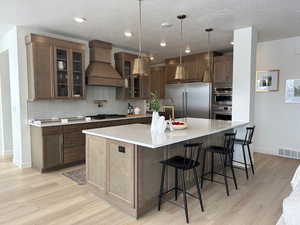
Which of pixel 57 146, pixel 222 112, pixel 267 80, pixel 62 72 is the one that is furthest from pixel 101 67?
pixel 267 80

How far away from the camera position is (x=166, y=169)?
107 inches

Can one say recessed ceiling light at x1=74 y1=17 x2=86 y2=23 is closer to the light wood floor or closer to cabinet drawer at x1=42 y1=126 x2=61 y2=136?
cabinet drawer at x1=42 y1=126 x2=61 y2=136

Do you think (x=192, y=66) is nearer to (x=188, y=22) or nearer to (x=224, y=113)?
(x=224, y=113)

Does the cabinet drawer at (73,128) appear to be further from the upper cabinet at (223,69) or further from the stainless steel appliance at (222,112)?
the upper cabinet at (223,69)

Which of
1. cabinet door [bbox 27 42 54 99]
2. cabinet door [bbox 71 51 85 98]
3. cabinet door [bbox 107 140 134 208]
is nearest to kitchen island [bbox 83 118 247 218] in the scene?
cabinet door [bbox 107 140 134 208]

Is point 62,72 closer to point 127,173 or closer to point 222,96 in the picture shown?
point 127,173

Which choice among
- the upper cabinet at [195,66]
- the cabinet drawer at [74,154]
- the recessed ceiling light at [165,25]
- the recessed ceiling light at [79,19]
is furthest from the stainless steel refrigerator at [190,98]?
the recessed ceiling light at [79,19]

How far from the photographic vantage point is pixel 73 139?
13.5 ft

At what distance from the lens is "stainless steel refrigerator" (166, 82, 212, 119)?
5680 mm

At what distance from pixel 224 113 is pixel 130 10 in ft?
11.8

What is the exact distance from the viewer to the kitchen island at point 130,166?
234cm

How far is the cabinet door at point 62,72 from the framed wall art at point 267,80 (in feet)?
15.1

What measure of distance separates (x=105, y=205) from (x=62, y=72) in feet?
9.42

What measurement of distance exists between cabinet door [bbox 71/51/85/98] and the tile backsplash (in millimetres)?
367
